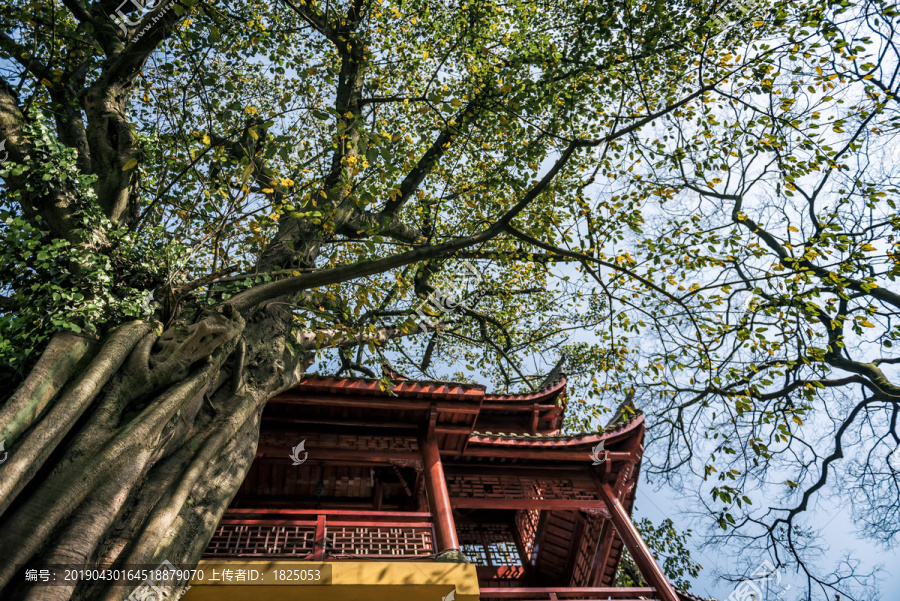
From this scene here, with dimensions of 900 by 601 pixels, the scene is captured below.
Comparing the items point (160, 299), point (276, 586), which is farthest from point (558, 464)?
point (160, 299)

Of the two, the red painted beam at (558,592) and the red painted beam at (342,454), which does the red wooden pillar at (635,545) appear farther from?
the red painted beam at (342,454)

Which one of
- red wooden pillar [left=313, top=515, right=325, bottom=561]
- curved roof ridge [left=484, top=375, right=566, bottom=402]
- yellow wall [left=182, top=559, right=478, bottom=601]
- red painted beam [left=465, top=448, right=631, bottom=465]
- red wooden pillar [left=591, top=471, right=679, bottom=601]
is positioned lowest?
yellow wall [left=182, top=559, right=478, bottom=601]

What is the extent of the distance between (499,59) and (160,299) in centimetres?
845

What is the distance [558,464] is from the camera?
8.30 m

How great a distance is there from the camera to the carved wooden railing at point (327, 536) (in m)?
5.34

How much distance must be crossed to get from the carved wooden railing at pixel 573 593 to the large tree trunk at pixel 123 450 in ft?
12.4

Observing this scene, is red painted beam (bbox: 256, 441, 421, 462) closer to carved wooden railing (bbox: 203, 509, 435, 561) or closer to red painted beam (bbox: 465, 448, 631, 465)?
carved wooden railing (bbox: 203, 509, 435, 561)

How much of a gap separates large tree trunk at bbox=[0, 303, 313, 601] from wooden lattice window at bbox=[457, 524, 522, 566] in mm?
6044

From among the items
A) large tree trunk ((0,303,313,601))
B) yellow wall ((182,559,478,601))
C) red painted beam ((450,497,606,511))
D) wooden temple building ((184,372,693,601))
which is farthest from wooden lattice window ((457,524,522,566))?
large tree trunk ((0,303,313,601))

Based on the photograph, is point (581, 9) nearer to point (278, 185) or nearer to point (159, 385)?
point (278, 185)

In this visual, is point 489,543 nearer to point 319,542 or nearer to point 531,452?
point 531,452

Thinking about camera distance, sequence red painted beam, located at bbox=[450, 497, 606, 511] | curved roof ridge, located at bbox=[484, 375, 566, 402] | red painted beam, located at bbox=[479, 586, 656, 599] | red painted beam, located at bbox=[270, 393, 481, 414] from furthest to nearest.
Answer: curved roof ridge, located at bbox=[484, 375, 566, 402] → red painted beam, located at bbox=[450, 497, 606, 511] → red painted beam, located at bbox=[270, 393, 481, 414] → red painted beam, located at bbox=[479, 586, 656, 599]

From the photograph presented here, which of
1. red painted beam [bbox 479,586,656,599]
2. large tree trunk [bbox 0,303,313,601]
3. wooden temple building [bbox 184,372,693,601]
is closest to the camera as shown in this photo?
large tree trunk [bbox 0,303,313,601]

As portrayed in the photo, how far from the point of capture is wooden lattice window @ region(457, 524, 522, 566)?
363 inches
